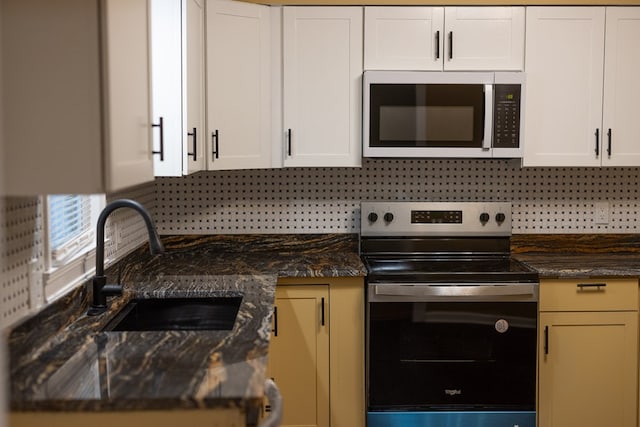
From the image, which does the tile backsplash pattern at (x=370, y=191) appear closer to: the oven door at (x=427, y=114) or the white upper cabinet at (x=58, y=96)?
the oven door at (x=427, y=114)

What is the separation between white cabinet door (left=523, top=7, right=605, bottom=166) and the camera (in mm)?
3549

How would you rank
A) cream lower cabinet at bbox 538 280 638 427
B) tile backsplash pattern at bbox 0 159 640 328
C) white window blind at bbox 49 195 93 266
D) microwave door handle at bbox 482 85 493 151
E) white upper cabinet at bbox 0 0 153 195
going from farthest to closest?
tile backsplash pattern at bbox 0 159 640 328
microwave door handle at bbox 482 85 493 151
cream lower cabinet at bbox 538 280 638 427
white window blind at bbox 49 195 93 266
white upper cabinet at bbox 0 0 153 195

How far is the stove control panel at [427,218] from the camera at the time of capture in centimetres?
378

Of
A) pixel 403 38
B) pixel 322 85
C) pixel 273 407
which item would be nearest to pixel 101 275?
pixel 273 407

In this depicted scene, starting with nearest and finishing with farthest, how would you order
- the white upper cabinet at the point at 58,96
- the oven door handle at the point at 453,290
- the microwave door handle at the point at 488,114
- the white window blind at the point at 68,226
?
the white upper cabinet at the point at 58,96
the white window blind at the point at 68,226
the oven door handle at the point at 453,290
the microwave door handle at the point at 488,114

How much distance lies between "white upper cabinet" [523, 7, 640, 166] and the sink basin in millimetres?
1619

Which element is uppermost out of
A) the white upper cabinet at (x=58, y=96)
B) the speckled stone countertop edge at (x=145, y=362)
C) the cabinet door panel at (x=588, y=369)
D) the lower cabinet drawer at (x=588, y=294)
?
the white upper cabinet at (x=58, y=96)

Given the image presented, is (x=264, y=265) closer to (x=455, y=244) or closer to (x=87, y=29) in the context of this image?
(x=455, y=244)

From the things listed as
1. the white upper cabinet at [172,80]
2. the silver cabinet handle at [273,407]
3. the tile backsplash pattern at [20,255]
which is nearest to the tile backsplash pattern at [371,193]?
the white upper cabinet at [172,80]

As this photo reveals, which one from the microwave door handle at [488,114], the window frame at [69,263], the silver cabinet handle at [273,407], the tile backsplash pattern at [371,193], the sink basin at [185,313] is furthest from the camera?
the tile backsplash pattern at [371,193]

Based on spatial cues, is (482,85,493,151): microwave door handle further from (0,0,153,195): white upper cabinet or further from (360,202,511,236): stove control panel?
(0,0,153,195): white upper cabinet

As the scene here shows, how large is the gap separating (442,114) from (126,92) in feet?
6.44

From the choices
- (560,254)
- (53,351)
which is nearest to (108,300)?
(53,351)

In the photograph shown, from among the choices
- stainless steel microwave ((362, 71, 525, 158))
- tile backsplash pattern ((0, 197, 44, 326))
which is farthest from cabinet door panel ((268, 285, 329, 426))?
tile backsplash pattern ((0, 197, 44, 326))
